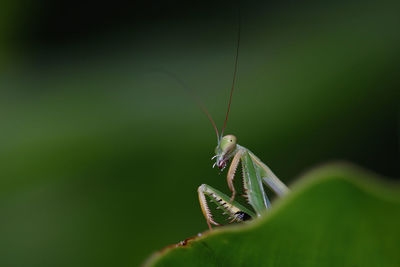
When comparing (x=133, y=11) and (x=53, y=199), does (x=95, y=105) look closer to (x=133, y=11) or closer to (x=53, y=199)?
(x=53, y=199)

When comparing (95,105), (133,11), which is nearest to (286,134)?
(95,105)

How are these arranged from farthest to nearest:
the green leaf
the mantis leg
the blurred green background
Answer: the blurred green background, the mantis leg, the green leaf

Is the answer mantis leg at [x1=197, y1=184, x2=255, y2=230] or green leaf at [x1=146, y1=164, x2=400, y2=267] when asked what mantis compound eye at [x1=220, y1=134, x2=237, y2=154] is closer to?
mantis leg at [x1=197, y1=184, x2=255, y2=230]

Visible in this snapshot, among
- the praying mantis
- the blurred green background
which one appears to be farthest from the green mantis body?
the blurred green background

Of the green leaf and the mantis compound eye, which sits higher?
the mantis compound eye

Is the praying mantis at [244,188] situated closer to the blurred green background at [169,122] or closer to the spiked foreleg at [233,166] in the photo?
the spiked foreleg at [233,166]

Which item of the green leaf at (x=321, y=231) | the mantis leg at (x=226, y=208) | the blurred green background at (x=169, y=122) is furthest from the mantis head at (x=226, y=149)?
the green leaf at (x=321, y=231)
